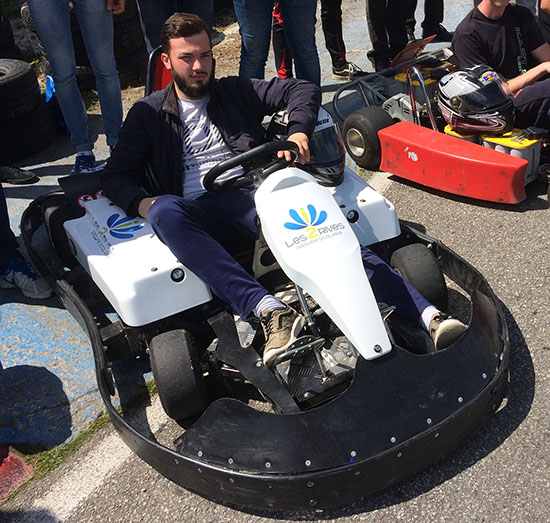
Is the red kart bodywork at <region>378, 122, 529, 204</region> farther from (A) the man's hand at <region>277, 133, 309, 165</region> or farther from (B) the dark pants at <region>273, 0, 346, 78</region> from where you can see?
(B) the dark pants at <region>273, 0, 346, 78</region>

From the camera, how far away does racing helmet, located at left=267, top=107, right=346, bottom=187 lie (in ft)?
10.6

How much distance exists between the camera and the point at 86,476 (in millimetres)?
2551

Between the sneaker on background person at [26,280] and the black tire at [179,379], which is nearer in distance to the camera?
the black tire at [179,379]

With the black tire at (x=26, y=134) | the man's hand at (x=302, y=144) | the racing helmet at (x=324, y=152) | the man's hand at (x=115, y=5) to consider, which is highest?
the man's hand at (x=115, y=5)

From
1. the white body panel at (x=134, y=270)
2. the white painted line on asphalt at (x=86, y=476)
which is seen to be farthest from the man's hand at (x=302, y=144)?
the white painted line on asphalt at (x=86, y=476)

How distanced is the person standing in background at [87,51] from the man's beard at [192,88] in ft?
2.75

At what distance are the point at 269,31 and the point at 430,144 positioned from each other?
1.33m

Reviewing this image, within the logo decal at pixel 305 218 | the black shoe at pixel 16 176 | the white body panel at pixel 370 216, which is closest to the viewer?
the logo decal at pixel 305 218

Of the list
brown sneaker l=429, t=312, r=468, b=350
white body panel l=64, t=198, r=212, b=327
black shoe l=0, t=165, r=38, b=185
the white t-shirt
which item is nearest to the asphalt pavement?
brown sneaker l=429, t=312, r=468, b=350

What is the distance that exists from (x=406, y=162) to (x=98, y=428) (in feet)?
7.89

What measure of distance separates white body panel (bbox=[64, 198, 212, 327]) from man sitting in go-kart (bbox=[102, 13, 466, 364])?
82 millimetres

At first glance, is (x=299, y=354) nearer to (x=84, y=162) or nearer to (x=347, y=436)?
(x=347, y=436)

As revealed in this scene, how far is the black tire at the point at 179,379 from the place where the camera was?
257 cm

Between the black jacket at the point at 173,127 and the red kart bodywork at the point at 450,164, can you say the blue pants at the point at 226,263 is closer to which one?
the black jacket at the point at 173,127
